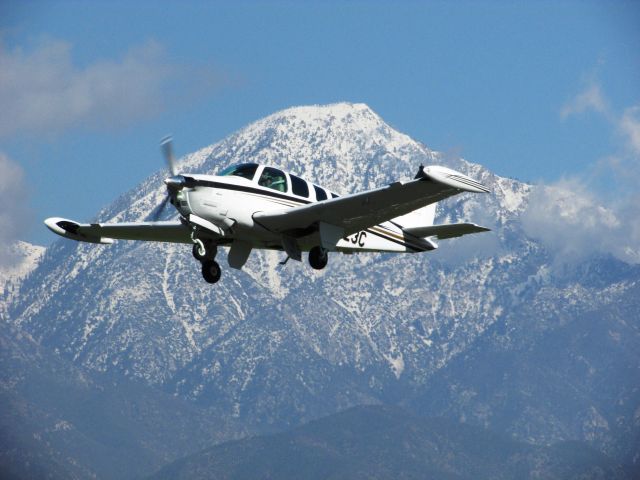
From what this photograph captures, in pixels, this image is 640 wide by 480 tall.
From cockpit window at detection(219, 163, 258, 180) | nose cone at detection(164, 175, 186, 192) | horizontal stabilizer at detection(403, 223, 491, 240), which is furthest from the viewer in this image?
horizontal stabilizer at detection(403, 223, 491, 240)

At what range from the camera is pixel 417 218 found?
56844 mm

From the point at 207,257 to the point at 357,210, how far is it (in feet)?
19.7

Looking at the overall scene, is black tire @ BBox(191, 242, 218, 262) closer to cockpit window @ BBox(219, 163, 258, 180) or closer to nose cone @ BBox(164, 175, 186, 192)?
cockpit window @ BBox(219, 163, 258, 180)

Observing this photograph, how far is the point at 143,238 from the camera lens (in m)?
Answer: 52.6

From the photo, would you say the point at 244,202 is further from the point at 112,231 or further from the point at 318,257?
the point at 112,231

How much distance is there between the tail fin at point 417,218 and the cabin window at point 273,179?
25.0ft

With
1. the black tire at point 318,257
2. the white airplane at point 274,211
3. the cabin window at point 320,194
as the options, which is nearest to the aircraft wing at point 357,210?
the white airplane at point 274,211

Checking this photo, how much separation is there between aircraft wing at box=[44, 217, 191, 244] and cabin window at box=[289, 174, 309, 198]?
5381mm

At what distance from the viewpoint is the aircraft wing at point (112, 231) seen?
50.7m

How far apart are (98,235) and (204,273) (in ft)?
21.7

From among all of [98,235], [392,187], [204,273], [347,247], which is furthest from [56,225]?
[392,187]

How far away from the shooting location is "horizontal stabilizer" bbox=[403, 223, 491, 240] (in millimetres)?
47188

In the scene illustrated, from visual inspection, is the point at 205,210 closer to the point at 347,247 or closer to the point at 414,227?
the point at 347,247

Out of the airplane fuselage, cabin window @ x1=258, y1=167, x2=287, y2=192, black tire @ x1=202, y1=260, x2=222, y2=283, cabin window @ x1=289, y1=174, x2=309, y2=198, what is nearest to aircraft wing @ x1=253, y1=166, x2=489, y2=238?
the airplane fuselage
